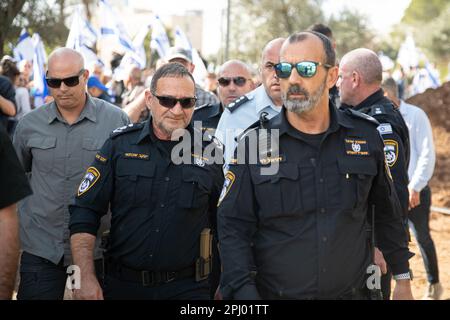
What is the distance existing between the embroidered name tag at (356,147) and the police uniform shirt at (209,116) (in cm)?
303

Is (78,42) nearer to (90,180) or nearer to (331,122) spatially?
(90,180)

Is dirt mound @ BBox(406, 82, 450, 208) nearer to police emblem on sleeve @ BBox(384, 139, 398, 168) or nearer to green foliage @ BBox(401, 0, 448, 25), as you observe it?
police emblem on sleeve @ BBox(384, 139, 398, 168)

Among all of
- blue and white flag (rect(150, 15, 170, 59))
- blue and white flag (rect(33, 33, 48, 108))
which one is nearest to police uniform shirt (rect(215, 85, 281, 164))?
blue and white flag (rect(33, 33, 48, 108))

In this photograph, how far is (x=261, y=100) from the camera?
576 centimetres

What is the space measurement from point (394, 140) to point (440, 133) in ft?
42.5

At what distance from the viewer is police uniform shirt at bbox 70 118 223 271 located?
4398 millimetres

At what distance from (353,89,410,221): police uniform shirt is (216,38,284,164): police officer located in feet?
2.38

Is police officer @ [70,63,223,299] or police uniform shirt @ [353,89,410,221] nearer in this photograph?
police officer @ [70,63,223,299]

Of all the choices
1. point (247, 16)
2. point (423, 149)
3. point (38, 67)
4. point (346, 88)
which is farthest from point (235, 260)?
point (247, 16)

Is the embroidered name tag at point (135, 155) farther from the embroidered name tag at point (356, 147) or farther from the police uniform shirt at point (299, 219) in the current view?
the embroidered name tag at point (356, 147)

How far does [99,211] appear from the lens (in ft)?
14.7

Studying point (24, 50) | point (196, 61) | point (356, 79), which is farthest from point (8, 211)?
point (24, 50)
